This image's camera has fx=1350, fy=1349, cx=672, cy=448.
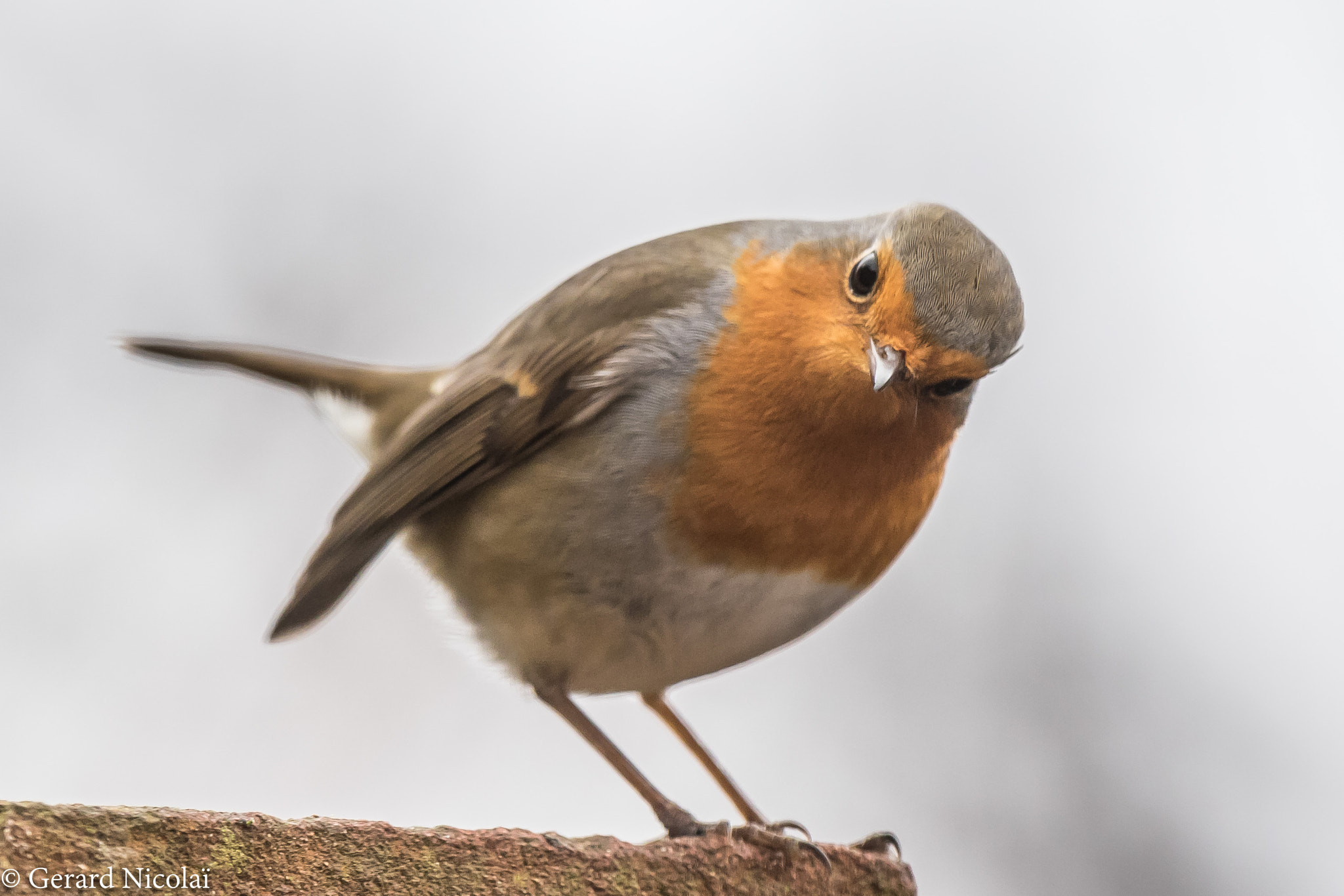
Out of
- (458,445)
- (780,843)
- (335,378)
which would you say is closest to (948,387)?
(780,843)

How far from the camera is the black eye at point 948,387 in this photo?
1.93 m

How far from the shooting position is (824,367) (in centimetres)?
198

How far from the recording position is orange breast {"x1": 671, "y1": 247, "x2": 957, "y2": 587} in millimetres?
1985

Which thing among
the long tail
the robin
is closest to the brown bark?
the robin

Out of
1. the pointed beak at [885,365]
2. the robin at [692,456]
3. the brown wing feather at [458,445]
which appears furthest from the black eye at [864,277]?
the brown wing feather at [458,445]

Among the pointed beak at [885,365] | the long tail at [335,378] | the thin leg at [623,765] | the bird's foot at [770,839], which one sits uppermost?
the pointed beak at [885,365]

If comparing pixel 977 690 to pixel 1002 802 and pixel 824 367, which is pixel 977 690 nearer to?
pixel 1002 802

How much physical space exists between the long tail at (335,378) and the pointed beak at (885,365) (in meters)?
1.23

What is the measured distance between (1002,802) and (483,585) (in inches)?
80.4

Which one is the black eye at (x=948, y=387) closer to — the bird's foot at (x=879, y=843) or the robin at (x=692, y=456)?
the robin at (x=692, y=456)

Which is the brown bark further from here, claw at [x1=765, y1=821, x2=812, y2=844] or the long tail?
the long tail

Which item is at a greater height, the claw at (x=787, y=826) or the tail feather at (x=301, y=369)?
the tail feather at (x=301, y=369)

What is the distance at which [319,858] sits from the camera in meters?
1.28

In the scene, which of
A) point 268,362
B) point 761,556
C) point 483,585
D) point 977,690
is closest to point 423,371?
point 268,362
